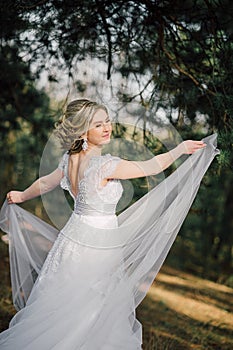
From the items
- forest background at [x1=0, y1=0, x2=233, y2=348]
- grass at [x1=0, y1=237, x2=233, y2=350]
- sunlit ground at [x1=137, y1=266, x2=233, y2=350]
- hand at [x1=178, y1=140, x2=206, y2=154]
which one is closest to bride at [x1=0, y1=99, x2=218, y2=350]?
hand at [x1=178, y1=140, x2=206, y2=154]

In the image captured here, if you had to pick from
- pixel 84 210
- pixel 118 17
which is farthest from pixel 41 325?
pixel 118 17

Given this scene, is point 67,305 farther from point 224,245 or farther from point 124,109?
point 224,245

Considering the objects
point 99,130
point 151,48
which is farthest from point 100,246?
point 151,48

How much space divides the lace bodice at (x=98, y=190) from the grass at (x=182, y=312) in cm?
191

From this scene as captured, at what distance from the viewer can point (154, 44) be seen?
4.59 meters

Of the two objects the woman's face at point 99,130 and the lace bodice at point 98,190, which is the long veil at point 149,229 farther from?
the woman's face at point 99,130

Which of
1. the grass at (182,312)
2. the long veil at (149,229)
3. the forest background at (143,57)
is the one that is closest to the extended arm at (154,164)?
the long veil at (149,229)

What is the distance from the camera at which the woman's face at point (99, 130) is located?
3.11m

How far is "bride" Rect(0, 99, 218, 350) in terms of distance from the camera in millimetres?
2920

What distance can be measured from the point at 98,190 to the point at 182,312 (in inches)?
156

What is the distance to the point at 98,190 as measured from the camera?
307cm

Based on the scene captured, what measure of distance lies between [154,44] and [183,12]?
41cm

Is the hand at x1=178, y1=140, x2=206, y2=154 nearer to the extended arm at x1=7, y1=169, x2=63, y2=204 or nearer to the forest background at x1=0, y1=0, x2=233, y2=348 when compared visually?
the forest background at x1=0, y1=0, x2=233, y2=348

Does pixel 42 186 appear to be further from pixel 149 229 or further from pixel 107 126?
pixel 149 229
